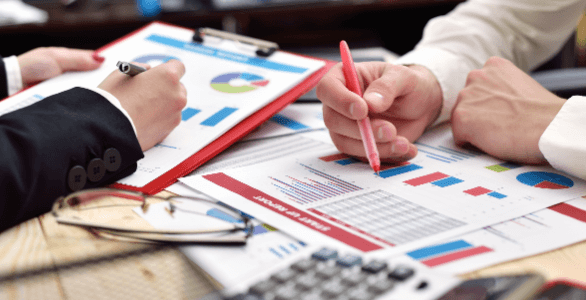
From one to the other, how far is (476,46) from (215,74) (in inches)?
18.6

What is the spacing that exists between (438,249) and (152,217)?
244 millimetres

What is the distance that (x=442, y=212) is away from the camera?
418mm

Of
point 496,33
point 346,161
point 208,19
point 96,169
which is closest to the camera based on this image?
point 96,169

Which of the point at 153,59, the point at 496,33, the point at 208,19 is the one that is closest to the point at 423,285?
the point at 153,59

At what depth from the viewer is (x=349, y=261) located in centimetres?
30

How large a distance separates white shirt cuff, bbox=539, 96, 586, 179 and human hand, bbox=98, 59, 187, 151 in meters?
0.45

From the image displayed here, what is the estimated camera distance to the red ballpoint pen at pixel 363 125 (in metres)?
0.51

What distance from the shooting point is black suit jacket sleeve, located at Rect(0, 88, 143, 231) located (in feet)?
1.34

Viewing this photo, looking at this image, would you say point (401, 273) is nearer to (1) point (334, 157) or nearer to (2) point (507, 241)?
(2) point (507, 241)

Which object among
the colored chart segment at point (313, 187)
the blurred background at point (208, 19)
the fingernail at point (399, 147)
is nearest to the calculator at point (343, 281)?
the colored chart segment at point (313, 187)

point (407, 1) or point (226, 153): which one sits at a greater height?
point (407, 1)

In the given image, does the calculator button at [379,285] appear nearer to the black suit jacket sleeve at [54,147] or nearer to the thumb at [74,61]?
the black suit jacket sleeve at [54,147]

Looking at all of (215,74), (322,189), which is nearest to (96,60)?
(215,74)

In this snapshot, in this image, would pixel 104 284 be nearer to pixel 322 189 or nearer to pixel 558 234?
pixel 322 189
